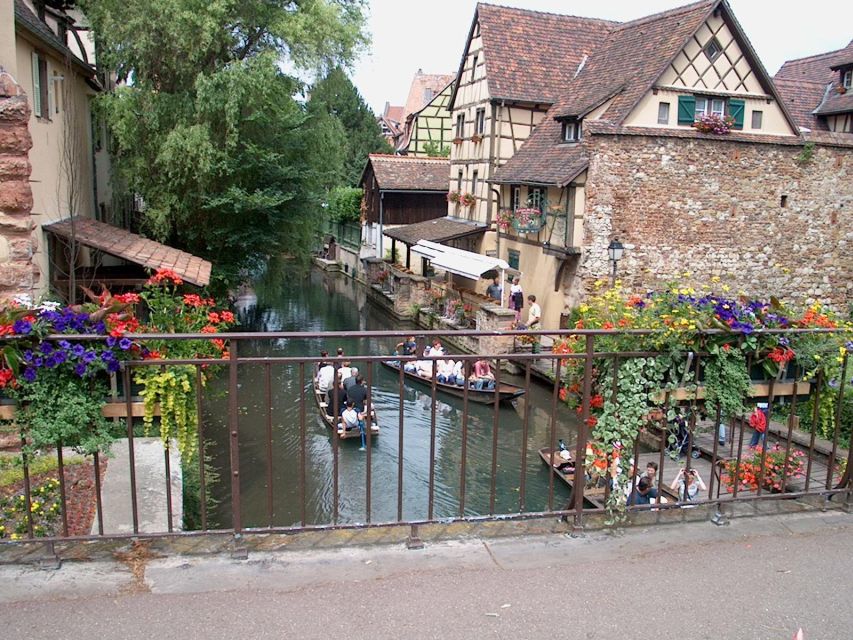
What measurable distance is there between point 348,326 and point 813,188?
15.4 m

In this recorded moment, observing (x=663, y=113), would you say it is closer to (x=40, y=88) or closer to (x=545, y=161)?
(x=545, y=161)

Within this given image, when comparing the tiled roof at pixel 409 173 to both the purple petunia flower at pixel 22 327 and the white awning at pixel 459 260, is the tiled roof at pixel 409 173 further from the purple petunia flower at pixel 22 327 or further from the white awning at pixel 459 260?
the purple petunia flower at pixel 22 327

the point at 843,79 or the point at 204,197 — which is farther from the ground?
the point at 843,79

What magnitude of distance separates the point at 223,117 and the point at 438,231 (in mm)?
12686

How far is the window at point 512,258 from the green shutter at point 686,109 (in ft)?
21.1

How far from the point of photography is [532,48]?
86.5 ft

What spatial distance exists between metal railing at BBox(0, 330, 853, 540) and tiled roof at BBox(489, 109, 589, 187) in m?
5.25

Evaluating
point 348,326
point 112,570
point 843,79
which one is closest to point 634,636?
point 112,570

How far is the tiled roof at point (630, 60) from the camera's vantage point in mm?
19516

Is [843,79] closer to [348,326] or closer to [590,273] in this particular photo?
[590,273]

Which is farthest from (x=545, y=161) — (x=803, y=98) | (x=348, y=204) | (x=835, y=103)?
(x=348, y=204)

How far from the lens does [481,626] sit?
3895 mm

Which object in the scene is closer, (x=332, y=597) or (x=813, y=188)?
(x=332, y=597)

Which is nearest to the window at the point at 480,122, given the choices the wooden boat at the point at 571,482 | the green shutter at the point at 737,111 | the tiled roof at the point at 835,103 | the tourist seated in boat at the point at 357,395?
the green shutter at the point at 737,111
